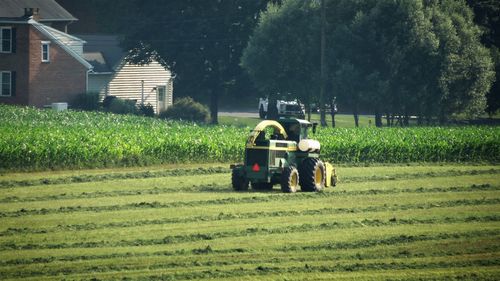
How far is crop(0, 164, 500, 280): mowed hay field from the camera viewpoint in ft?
91.4

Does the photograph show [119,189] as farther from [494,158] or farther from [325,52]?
[325,52]

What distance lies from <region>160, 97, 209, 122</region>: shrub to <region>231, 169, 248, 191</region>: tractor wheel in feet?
161

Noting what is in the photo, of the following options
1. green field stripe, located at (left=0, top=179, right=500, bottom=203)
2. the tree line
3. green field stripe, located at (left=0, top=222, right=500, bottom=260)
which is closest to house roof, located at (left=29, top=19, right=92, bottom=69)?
the tree line

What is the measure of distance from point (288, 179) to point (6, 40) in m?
48.9

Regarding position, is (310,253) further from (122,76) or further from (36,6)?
(122,76)

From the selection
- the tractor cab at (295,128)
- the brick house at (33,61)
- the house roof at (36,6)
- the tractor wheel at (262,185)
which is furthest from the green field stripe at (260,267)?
the house roof at (36,6)

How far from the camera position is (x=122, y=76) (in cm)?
9600

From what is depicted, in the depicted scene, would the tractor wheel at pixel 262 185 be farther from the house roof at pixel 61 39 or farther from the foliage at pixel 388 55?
the house roof at pixel 61 39

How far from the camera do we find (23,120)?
68750 millimetres

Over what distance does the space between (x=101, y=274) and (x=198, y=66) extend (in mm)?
65570

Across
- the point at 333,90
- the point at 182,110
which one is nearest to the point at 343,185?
the point at 333,90

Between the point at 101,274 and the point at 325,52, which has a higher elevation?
the point at 325,52

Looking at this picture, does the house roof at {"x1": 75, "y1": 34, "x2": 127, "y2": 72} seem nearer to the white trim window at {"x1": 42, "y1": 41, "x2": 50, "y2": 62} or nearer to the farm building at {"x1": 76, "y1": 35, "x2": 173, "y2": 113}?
the farm building at {"x1": 76, "y1": 35, "x2": 173, "y2": 113}

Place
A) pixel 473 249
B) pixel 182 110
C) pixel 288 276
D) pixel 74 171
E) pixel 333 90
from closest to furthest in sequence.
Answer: pixel 288 276
pixel 473 249
pixel 74 171
pixel 333 90
pixel 182 110
